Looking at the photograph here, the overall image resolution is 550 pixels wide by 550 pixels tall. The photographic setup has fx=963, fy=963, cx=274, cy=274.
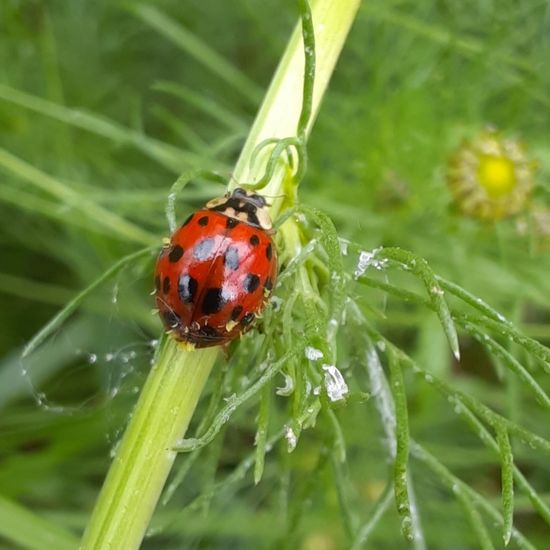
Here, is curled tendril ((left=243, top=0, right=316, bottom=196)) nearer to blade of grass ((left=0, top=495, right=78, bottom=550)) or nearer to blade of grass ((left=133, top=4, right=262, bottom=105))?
blade of grass ((left=0, top=495, right=78, bottom=550))

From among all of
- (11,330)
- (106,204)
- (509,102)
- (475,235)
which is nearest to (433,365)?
(475,235)

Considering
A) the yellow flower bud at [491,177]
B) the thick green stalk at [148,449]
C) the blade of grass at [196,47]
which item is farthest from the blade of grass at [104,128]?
the thick green stalk at [148,449]

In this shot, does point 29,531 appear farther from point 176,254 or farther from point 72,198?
point 176,254

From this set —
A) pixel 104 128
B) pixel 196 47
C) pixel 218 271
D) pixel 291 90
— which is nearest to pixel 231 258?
pixel 218 271

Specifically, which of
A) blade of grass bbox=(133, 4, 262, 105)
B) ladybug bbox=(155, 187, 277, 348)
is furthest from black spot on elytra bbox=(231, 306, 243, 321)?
blade of grass bbox=(133, 4, 262, 105)

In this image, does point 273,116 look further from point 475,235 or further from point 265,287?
point 475,235

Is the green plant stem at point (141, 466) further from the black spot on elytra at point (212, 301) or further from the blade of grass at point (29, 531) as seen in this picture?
the blade of grass at point (29, 531)

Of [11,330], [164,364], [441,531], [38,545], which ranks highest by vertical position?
[11,330]
